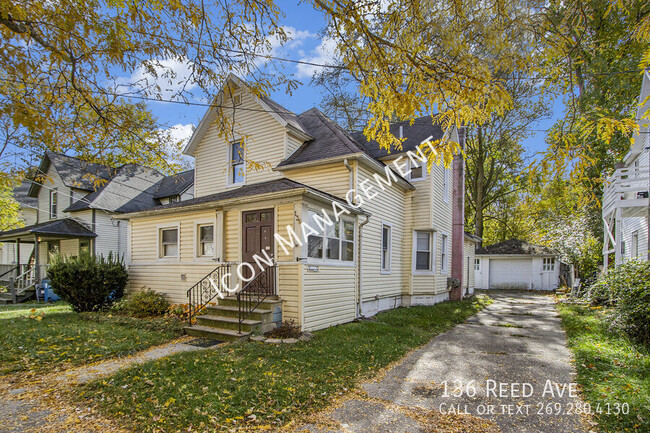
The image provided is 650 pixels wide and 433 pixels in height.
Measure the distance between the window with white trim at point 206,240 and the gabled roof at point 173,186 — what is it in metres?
10.2

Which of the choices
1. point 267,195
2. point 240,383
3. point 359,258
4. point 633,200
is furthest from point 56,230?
point 633,200

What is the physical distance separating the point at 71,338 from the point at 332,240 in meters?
6.10

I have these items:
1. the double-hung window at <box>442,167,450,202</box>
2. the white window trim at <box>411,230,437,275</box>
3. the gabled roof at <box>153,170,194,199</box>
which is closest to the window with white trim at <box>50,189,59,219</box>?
the gabled roof at <box>153,170,194,199</box>

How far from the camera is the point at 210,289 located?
9828mm

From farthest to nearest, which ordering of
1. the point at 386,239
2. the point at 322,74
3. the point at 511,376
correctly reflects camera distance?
the point at 322,74
the point at 386,239
the point at 511,376

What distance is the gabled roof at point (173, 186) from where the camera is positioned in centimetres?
2000

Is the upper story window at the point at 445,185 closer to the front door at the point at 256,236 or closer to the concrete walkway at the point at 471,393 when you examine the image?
the concrete walkway at the point at 471,393

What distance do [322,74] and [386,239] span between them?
39.4 feet

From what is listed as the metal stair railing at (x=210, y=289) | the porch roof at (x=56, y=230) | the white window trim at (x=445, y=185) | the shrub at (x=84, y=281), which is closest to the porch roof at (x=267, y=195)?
the metal stair railing at (x=210, y=289)

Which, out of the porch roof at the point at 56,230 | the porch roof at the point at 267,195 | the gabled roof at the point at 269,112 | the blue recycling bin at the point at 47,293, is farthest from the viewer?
the porch roof at the point at 56,230

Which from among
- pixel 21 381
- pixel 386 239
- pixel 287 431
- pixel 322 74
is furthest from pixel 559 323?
pixel 322 74

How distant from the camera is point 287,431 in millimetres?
3705

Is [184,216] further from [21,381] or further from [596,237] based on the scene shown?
[596,237]

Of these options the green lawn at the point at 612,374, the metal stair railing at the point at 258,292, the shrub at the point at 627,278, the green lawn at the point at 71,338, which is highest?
the shrub at the point at 627,278
